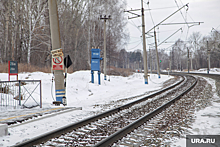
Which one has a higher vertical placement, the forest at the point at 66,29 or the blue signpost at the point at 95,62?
the forest at the point at 66,29

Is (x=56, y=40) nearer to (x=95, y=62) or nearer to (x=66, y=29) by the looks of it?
(x=95, y=62)

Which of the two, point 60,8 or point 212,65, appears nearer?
point 60,8

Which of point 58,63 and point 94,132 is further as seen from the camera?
point 58,63

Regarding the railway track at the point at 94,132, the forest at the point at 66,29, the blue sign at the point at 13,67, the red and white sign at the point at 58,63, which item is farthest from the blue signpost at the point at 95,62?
the railway track at the point at 94,132

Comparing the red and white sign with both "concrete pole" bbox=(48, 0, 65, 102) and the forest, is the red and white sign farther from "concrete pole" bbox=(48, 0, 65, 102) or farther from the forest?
the forest

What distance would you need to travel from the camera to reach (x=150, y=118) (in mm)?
6641

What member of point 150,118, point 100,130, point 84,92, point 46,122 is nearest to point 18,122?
point 46,122

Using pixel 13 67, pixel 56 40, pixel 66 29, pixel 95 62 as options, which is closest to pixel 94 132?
pixel 56 40

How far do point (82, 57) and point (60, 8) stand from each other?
11744 millimetres

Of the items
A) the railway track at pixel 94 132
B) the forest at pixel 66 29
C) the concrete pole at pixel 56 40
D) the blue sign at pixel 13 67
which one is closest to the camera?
the railway track at pixel 94 132

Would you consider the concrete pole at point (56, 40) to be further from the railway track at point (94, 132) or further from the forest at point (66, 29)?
the forest at point (66, 29)

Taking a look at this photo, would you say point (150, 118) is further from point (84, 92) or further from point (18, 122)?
point (84, 92)

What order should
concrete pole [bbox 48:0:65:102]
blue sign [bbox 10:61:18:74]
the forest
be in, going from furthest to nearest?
the forest, blue sign [bbox 10:61:18:74], concrete pole [bbox 48:0:65:102]

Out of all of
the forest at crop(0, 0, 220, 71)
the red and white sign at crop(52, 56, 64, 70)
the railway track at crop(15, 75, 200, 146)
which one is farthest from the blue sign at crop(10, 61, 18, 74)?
the forest at crop(0, 0, 220, 71)
